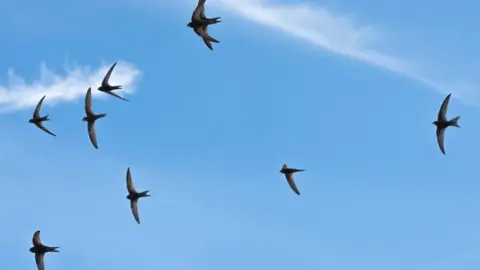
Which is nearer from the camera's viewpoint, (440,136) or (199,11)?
(199,11)

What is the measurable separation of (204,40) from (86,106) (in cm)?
1040

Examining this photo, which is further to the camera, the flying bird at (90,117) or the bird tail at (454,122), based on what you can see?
the flying bird at (90,117)

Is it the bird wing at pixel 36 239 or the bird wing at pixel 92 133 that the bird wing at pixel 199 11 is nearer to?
the bird wing at pixel 92 133

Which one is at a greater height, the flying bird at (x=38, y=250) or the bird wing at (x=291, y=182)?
the bird wing at (x=291, y=182)

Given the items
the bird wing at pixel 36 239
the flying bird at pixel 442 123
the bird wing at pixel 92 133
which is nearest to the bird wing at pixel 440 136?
the flying bird at pixel 442 123

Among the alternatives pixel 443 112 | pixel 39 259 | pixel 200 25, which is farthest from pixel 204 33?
pixel 39 259

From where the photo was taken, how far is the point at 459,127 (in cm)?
7369

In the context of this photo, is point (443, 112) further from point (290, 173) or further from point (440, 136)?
point (290, 173)

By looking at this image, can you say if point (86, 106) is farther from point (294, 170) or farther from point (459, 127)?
point (459, 127)

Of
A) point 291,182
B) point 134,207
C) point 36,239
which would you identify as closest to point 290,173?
point 291,182

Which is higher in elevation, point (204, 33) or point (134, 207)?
point (204, 33)

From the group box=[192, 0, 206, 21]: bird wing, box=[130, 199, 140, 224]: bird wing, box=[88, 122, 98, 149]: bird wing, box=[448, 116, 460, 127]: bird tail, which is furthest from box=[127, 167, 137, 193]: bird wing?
box=[448, 116, 460, 127]: bird tail

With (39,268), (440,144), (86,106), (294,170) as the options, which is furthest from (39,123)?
(440,144)

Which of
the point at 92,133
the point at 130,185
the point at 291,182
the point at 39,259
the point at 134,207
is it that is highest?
the point at 92,133
